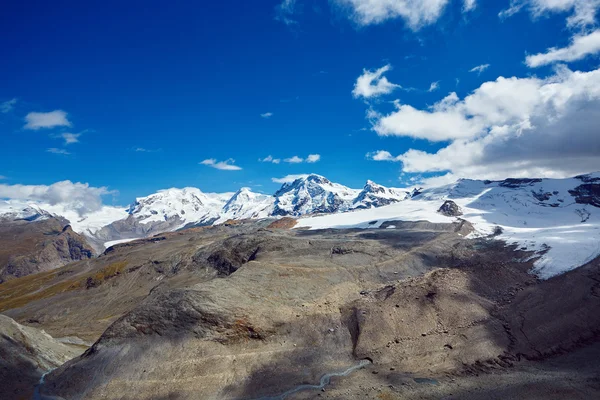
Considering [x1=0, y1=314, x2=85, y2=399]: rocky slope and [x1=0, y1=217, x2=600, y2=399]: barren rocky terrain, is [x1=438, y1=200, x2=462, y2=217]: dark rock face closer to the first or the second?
[x1=0, y1=217, x2=600, y2=399]: barren rocky terrain

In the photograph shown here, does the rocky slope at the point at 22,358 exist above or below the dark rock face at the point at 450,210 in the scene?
below

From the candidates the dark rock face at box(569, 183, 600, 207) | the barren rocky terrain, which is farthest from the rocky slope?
the dark rock face at box(569, 183, 600, 207)

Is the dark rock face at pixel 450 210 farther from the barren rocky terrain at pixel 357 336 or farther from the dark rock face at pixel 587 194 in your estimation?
the barren rocky terrain at pixel 357 336

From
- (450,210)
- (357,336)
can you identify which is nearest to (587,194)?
(450,210)

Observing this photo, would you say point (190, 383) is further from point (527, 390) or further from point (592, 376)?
point (592, 376)

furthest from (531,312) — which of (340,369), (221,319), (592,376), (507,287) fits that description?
(221,319)

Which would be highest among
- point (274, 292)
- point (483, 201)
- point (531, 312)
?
point (483, 201)

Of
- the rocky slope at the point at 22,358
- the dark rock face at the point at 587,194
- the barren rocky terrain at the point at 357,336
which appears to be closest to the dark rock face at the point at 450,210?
the dark rock face at the point at 587,194

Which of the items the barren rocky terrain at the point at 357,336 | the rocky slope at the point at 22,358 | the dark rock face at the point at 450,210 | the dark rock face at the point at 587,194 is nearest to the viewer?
the barren rocky terrain at the point at 357,336
